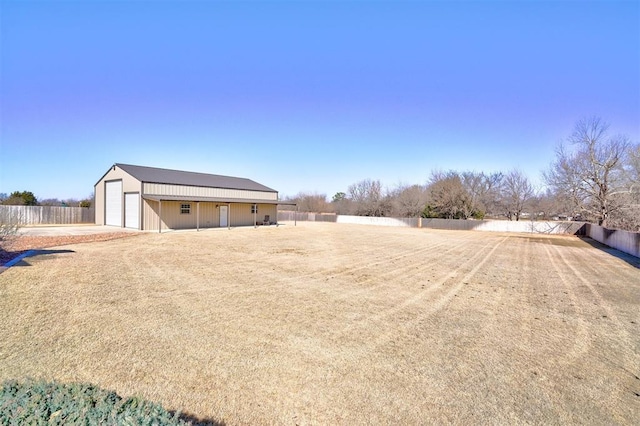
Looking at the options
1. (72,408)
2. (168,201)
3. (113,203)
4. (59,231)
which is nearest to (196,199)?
(168,201)

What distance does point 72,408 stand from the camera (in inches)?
77.7

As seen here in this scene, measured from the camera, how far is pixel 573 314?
5.80 meters

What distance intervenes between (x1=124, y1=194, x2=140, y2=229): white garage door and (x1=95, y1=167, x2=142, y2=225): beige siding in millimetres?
559

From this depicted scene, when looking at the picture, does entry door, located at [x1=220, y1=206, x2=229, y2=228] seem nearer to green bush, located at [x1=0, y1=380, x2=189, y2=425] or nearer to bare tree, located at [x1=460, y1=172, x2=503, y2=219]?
green bush, located at [x1=0, y1=380, x2=189, y2=425]

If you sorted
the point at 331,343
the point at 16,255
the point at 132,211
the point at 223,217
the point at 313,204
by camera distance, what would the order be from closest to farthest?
the point at 331,343 < the point at 16,255 < the point at 132,211 < the point at 223,217 < the point at 313,204

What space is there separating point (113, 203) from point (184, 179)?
5.40m

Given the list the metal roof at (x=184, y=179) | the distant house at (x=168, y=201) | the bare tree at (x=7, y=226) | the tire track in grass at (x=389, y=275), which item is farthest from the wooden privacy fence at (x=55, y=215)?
the tire track in grass at (x=389, y=275)

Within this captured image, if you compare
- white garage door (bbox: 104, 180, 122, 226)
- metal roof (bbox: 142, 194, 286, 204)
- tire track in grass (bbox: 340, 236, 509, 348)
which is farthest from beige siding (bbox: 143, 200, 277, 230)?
tire track in grass (bbox: 340, 236, 509, 348)

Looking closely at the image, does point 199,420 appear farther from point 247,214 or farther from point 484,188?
point 484,188

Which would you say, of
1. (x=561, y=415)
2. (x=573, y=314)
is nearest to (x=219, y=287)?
(x=561, y=415)

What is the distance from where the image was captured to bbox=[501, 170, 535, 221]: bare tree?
1642 inches

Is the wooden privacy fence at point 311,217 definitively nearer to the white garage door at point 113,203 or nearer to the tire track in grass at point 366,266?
the white garage door at point 113,203

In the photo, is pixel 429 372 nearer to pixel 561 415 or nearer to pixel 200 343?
pixel 561 415

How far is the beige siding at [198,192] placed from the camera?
22.0m
